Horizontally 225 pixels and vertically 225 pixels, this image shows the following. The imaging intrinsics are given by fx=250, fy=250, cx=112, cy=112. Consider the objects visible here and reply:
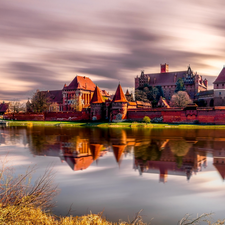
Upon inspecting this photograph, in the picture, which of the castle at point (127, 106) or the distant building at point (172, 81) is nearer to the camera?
the castle at point (127, 106)

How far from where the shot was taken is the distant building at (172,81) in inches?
2758

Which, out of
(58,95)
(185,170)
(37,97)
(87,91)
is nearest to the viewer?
(185,170)

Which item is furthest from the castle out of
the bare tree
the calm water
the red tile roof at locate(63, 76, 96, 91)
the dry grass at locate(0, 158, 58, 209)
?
the dry grass at locate(0, 158, 58, 209)

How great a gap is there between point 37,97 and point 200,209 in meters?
57.6

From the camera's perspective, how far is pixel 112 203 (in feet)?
21.7

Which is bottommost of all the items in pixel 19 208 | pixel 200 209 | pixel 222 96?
pixel 200 209

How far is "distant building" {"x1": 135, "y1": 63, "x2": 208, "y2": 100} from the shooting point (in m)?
70.1

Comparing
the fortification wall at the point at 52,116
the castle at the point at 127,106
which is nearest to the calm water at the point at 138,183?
the castle at the point at 127,106

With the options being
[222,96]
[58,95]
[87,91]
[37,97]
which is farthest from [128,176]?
[58,95]

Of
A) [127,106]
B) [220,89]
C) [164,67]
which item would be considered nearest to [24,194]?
[127,106]

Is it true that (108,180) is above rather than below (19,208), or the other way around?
below

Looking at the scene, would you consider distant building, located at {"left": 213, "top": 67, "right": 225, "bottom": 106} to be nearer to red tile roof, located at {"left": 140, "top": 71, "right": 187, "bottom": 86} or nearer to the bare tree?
the bare tree

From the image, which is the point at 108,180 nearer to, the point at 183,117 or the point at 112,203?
the point at 112,203

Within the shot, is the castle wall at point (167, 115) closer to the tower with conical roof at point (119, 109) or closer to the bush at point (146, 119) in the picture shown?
the tower with conical roof at point (119, 109)
